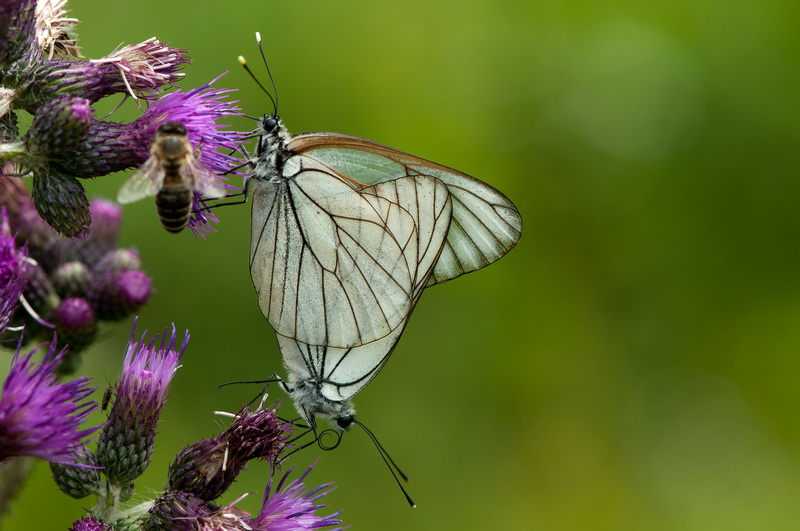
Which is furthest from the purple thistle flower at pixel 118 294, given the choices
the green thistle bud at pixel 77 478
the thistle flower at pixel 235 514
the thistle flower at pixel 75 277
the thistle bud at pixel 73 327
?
the thistle flower at pixel 235 514

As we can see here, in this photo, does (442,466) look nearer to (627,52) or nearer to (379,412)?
(379,412)

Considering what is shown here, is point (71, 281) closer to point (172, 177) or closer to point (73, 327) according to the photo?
point (73, 327)

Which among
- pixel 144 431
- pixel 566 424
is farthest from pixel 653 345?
pixel 144 431

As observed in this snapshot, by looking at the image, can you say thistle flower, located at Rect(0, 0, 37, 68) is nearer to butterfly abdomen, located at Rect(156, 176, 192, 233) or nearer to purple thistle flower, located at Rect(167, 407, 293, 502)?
butterfly abdomen, located at Rect(156, 176, 192, 233)

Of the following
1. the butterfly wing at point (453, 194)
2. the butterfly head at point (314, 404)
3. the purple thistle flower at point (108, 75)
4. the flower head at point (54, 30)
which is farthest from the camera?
the butterfly head at point (314, 404)

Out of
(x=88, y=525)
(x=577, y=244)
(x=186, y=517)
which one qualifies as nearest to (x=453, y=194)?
(x=186, y=517)

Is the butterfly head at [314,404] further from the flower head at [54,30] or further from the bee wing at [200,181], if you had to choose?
the flower head at [54,30]
